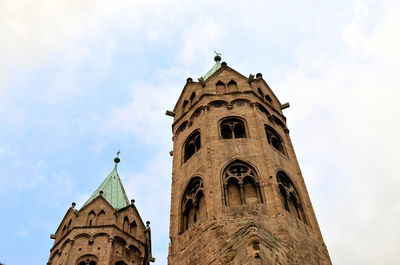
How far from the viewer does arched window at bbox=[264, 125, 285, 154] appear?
23.1 m

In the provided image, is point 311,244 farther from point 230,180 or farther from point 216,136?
point 216,136

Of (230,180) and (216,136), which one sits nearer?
(230,180)

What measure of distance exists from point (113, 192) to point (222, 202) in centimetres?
1559

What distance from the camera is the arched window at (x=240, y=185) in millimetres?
18719

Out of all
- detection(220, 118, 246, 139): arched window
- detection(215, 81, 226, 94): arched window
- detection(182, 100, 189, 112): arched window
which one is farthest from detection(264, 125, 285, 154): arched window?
detection(182, 100, 189, 112): arched window

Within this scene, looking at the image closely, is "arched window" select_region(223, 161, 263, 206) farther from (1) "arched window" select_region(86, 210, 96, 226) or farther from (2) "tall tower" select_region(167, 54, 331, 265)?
(1) "arched window" select_region(86, 210, 96, 226)

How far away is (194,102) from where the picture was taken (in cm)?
2567

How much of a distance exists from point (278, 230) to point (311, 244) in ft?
5.53

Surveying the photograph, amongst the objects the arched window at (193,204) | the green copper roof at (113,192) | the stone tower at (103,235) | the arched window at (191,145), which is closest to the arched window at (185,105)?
the arched window at (191,145)

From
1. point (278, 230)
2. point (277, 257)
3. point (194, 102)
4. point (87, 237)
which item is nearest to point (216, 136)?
point (194, 102)

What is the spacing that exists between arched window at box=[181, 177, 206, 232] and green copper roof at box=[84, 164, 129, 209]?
441 inches

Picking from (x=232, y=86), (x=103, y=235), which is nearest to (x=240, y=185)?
(x=232, y=86)

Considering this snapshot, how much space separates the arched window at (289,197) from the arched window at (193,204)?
3073 mm

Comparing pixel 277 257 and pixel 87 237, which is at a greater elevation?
pixel 87 237
